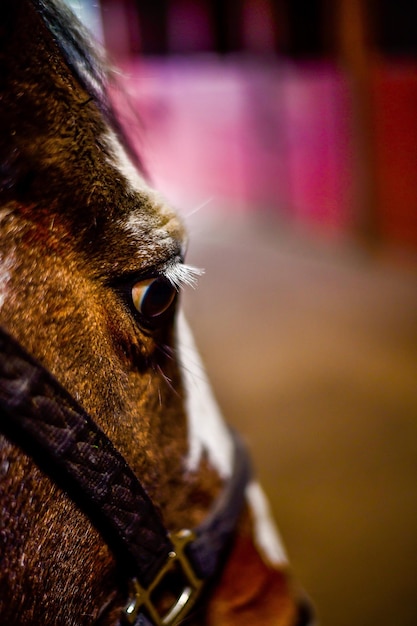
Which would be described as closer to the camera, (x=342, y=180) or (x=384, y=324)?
(x=384, y=324)

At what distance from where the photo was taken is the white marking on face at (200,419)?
2.65ft

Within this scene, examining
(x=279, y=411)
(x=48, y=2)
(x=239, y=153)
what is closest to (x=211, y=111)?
(x=239, y=153)

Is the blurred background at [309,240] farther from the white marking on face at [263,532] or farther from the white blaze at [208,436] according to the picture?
the white marking on face at [263,532]

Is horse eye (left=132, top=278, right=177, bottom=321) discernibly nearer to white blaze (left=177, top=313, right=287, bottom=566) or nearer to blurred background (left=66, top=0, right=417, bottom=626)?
white blaze (left=177, top=313, right=287, bottom=566)

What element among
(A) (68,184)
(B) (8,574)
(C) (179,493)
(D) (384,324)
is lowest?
(D) (384,324)

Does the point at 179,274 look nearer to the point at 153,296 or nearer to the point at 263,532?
the point at 153,296

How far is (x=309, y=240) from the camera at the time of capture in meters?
5.89

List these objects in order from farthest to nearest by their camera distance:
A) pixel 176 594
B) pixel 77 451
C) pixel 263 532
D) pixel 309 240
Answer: pixel 309 240, pixel 263 532, pixel 176 594, pixel 77 451

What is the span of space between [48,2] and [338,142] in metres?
5.00

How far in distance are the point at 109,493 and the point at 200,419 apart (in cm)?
24

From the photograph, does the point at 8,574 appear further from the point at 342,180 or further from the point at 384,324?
the point at 342,180

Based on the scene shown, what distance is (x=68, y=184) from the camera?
23.3 inches

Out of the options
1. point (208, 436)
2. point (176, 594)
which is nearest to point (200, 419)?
point (208, 436)

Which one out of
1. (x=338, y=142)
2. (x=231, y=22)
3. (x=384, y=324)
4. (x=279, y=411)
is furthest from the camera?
Result: (x=231, y=22)
